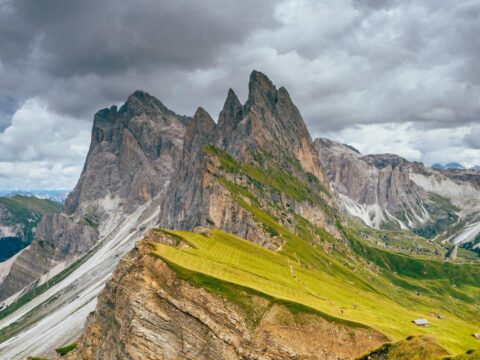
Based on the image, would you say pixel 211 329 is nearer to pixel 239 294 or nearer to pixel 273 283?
pixel 239 294

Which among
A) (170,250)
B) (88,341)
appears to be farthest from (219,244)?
(88,341)

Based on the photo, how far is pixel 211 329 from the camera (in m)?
96.0

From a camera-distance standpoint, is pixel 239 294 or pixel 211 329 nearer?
pixel 211 329

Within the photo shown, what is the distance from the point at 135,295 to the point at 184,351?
17.4m

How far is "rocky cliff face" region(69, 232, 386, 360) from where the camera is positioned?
9462cm

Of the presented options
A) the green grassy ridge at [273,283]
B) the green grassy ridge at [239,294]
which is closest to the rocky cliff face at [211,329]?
the green grassy ridge at [239,294]

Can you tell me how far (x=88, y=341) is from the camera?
395ft

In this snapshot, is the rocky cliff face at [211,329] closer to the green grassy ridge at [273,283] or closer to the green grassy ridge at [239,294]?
the green grassy ridge at [239,294]

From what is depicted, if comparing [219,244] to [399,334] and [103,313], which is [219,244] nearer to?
[103,313]

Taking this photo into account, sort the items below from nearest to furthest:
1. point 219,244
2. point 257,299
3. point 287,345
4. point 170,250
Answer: point 287,345
point 257,299
point 170,250
point 219,244

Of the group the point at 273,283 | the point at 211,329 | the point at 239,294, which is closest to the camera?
the point at 211,329

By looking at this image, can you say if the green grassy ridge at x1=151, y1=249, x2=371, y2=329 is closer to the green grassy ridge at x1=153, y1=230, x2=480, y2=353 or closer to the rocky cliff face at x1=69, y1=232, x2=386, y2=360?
the green grassy ridge at x1=153, y1=230, x2=480, y2=353

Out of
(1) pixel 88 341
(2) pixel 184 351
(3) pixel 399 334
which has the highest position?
(3) pixel 399 334

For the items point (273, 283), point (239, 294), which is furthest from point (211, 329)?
point (273, 283)
